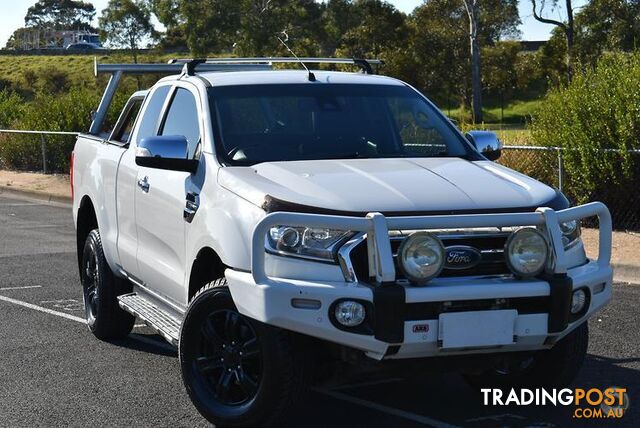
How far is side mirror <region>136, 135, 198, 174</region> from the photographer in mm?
6402

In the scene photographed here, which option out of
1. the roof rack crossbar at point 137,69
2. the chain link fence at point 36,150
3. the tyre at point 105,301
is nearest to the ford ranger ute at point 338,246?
the roof rack crossbar at point 137,69

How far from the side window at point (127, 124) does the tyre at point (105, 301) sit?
0.72m

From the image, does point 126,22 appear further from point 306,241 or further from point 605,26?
point 306,241

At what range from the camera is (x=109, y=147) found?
27.2 ft

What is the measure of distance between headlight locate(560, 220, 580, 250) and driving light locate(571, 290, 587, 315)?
26cm

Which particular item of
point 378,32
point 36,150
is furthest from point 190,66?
point 378,32

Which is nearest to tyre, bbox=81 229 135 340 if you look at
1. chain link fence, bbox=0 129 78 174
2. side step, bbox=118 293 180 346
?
side step, bbox=118 293 180 346

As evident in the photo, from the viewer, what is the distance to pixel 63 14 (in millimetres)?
151000

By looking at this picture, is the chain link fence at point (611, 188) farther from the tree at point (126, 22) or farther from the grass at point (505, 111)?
the tree at point (126, 22)

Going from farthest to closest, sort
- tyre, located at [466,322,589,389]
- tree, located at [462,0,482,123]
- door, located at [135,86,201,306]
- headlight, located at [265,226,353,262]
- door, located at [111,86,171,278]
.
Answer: tree, located at [462,0,482,123] → door, located at [111,86,171,278] → door, located at [135,86,201,306] → tyre, located at [466,322,589,389] → headlight, located at [265,226,353,262]

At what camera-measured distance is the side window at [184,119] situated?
682cm

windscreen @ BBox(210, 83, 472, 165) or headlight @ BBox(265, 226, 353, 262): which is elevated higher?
windscreen @ BBox(210, 83, 472, 165)

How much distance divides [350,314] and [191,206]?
148cm

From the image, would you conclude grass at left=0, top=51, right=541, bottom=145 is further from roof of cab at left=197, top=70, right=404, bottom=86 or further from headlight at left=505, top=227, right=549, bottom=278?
headlight at left=505, top=227, right=549, bottom=278
